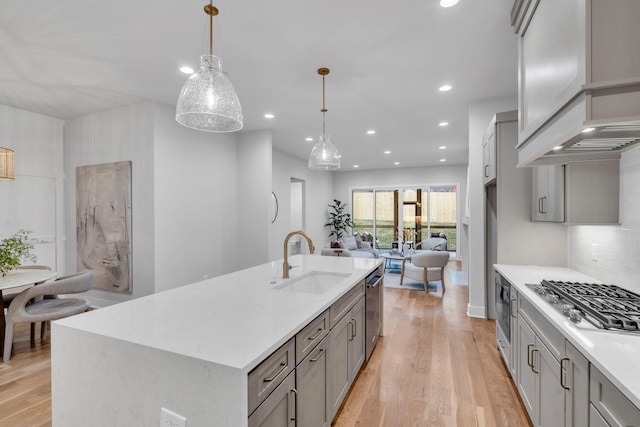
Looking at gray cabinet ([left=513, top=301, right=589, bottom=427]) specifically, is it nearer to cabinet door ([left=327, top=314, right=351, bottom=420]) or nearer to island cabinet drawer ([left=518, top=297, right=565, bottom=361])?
island cabinet drawer ([left=518, top=297, right=565, bottom=361])

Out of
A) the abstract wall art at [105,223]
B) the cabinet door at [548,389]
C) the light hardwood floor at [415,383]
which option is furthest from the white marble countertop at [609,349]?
the abstract wall art at [105,223]

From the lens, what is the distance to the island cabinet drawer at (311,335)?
53.8 inches

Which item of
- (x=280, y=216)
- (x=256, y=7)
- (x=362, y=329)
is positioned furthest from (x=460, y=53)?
(x=280, y=216)

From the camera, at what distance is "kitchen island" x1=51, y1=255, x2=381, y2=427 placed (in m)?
1.00

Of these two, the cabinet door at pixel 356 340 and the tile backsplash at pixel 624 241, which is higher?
the tile backsplash at pixel 624 241

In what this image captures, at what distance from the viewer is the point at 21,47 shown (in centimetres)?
265

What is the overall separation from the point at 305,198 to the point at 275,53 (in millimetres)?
5421

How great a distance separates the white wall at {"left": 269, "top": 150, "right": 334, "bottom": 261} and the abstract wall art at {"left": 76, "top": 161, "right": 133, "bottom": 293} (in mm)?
2231

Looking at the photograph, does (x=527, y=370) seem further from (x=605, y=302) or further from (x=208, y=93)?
(x=208, y=93)

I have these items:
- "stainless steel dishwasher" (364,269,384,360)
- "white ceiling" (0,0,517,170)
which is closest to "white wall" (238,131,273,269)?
"white ceiling" (0,0,517,170)

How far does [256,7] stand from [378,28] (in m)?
0.96

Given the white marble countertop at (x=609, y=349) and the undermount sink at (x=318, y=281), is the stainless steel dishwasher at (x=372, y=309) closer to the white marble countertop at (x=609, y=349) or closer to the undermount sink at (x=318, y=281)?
the undermount sink at (x=318, y=281)

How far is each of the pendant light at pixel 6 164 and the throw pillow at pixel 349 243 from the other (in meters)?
6.06

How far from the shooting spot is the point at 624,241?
6.06ft
